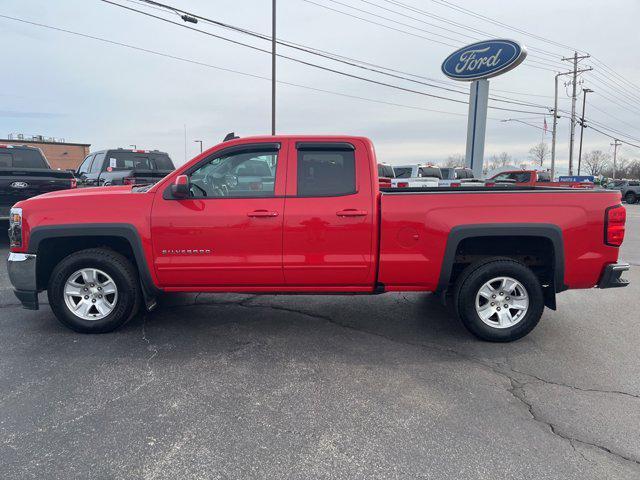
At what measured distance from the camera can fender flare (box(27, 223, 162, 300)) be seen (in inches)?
167

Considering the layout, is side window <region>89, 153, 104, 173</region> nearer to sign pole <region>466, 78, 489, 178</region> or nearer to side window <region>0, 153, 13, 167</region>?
side window <region>0, 153, 13, 167</region>

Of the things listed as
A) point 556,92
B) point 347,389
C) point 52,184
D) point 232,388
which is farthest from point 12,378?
point 556,92

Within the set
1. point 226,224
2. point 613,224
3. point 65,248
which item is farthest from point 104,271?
point 613,224

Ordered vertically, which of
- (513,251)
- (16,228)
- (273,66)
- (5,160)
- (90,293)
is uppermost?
(273,66)

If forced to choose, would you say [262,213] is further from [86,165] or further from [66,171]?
[86,165]

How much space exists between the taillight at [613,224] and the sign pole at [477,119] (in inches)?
666

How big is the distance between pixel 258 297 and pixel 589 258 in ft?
12.4

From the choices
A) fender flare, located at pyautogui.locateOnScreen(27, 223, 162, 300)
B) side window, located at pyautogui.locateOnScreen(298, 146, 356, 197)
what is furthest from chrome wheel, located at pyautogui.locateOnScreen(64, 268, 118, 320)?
side window, located at pyautogui.locateOnScreen(298, 146, 356, 197)

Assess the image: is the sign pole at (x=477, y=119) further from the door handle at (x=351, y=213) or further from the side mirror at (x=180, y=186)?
the side mirror at (x=180, y=186)

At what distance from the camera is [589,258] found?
4.21 m

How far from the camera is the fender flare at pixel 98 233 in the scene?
4.25 m

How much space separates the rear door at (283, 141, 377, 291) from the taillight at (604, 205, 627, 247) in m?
2.13

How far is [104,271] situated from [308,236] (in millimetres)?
2042

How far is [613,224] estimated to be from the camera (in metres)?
4.12
